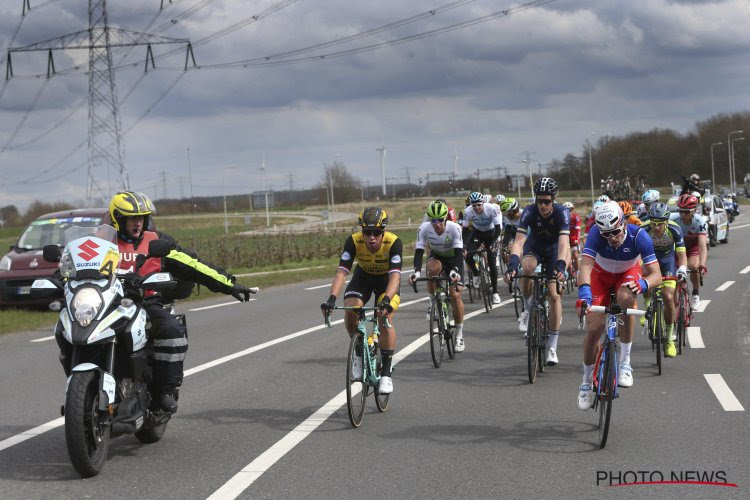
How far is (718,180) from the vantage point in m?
124

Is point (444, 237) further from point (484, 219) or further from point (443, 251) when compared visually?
point (484, 219)

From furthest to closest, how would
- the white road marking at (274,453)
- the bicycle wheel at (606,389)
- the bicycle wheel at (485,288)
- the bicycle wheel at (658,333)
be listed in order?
1. the bicycle wheel at (485,288)
2. the bicycle wheel at (658,333)
3. the bicycle wheel at (606,389)
4. the white road marking at (274,453)

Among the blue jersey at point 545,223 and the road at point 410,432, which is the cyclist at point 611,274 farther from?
the blue jersey at point 545,223

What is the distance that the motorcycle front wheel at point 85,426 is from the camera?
5.74 m

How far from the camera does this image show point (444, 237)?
12.2 m

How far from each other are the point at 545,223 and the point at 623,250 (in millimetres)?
3018

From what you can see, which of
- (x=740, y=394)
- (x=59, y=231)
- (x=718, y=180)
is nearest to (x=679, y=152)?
(x=718, y=180)

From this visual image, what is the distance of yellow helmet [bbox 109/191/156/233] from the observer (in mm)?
6758

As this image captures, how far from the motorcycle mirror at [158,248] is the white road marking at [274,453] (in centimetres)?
149

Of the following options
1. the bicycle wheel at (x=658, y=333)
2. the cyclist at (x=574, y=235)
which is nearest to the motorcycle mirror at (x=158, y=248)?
the bicycle wheel at (x=658, y=333)

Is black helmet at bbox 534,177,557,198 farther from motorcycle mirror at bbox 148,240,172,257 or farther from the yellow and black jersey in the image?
motorcycle mirror at bbox 148,240,172,257

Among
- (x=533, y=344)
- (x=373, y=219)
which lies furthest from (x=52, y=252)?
(x=533, y=344)

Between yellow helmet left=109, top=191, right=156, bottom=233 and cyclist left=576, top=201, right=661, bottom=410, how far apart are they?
3.15 metres

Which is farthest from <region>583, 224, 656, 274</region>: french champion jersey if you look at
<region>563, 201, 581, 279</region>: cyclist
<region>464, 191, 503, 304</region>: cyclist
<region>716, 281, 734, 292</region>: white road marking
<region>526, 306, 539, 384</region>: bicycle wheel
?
<region>716, 281, 734, 292</region>: white road marking
